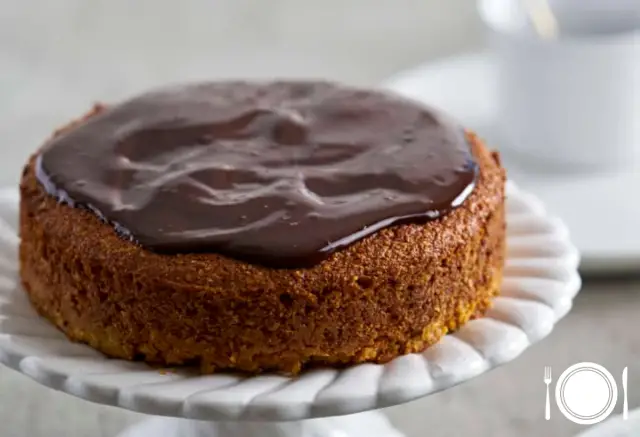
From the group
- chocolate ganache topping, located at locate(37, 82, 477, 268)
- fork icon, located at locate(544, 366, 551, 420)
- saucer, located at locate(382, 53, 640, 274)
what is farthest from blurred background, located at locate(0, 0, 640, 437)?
fork icon, located at locate(544, 366, 551, 420)

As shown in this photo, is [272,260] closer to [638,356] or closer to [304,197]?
[304,197]

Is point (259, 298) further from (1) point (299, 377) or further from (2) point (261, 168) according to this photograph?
(2) point (261, 168)

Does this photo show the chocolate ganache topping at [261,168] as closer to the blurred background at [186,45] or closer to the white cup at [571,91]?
the white cup at [571,91]

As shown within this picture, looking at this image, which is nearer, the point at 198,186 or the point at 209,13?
the point at 198,186

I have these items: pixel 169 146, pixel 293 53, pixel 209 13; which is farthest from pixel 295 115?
pixel 209 13

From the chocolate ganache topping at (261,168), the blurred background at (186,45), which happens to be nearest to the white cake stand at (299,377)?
the chocolate ganache topping at (261,168)

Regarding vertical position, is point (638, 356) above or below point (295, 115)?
below

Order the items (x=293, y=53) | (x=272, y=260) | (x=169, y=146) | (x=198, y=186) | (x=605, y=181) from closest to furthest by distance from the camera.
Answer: (x=272, y=260) < (x=198, y=186) < (x=169, y=146) < (x=605, y=181) < (x=293, y=53)

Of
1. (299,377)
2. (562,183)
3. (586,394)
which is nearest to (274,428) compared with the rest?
(299,377)
